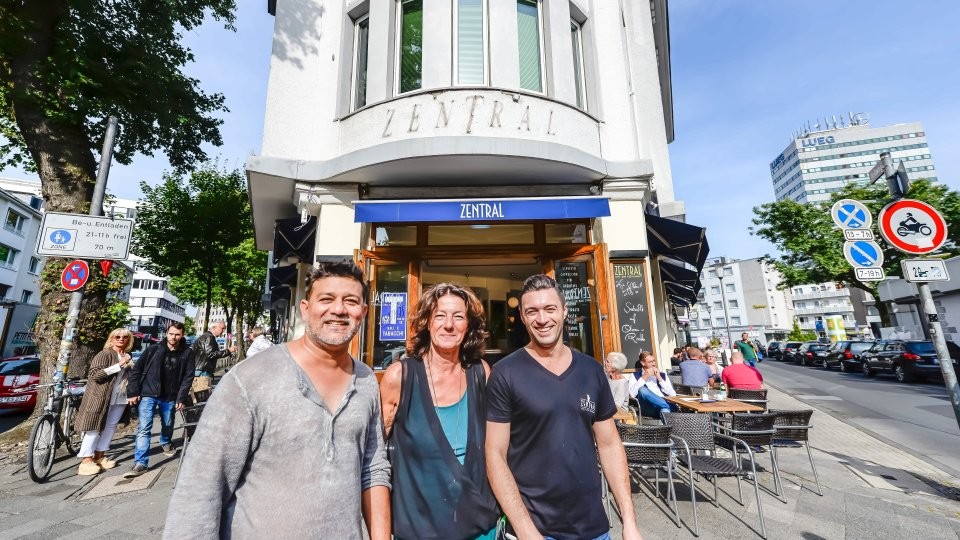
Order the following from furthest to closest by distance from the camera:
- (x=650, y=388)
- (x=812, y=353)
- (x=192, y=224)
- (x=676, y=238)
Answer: (x=812, y=353) < (x=192, y=224) < (x=676, y=238) < (x=650, y=388)

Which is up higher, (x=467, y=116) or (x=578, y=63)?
(x=578, y=63)

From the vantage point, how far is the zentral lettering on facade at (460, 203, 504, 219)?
648 cm

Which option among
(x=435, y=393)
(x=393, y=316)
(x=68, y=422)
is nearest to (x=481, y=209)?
(x=393, y=316)

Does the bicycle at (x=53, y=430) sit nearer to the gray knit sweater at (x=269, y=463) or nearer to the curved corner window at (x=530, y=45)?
the gray knit sweater at (x=269, y=463)

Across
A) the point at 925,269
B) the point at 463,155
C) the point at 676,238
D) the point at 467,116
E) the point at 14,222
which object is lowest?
the point at 925,269

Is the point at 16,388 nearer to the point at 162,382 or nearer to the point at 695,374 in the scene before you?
the point at 162,382

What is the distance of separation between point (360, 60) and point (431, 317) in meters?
7.50

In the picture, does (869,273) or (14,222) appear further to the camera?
(14,222)

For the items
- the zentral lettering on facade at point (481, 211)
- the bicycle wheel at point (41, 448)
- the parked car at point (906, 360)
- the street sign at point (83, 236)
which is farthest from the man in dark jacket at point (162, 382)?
the parked car at point (906, 360)

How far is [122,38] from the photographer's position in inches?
340

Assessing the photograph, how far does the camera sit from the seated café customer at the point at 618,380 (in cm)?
520

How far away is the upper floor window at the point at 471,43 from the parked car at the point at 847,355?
82.4 feet

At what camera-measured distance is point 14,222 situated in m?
30.9

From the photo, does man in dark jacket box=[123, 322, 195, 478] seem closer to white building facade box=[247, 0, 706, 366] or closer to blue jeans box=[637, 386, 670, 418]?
white building facade box=[247, 0, 706, 366]
